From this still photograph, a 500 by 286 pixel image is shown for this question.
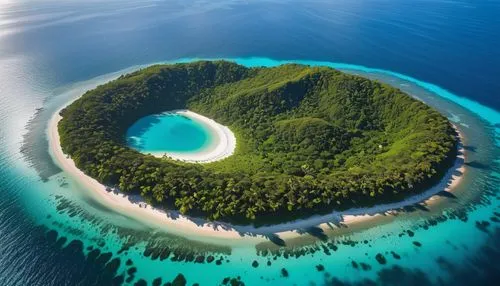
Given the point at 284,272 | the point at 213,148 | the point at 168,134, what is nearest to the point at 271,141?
the point at 213,148

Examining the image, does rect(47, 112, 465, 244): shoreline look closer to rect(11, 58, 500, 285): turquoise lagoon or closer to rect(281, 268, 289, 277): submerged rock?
rect(11, 58, 500, 285): turquoise lagoon

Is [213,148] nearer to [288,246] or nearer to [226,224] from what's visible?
[226,224]

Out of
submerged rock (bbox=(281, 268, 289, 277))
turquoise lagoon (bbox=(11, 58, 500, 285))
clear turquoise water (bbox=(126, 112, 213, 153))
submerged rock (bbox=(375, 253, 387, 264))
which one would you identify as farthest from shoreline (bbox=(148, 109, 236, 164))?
submerged rock (bbox=(375, 253, 387, 264))

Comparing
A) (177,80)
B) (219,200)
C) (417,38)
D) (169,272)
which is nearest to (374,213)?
(219,200)

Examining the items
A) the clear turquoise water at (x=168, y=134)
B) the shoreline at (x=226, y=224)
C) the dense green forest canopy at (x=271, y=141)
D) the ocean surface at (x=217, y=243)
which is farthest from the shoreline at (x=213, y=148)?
the ocean surface at (x=217, y=243)

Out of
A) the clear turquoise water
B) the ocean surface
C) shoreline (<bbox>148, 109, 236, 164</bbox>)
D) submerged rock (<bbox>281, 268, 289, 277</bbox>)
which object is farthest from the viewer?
the clear turquoise water

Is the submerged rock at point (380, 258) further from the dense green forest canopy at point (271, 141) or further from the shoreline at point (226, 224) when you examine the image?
the dense green forest canopy at point (271, 141)
